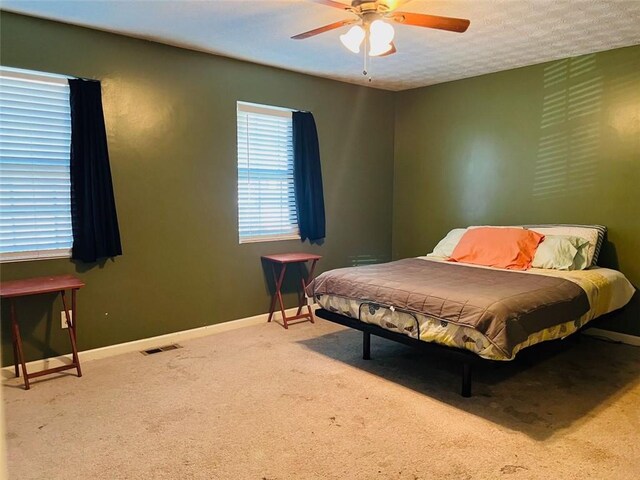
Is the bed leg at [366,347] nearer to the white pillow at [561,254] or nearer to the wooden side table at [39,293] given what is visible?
the white pillow at [561,254]

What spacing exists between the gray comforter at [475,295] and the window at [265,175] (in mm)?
1106

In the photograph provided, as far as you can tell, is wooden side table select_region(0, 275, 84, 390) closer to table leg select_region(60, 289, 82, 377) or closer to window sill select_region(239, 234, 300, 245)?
table leg select_region(60, 289, 82, 377)

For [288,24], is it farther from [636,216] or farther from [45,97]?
[636,216]

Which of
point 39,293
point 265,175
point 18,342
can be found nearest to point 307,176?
point 265,175

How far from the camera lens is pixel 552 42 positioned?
3582 mm

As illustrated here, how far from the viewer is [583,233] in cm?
377

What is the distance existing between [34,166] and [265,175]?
1908 millimetres

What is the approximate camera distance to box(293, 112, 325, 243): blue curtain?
179 inches

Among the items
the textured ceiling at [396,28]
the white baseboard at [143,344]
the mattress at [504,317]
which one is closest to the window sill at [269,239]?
the white baseboard at [143,344]

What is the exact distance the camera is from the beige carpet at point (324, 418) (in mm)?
2148

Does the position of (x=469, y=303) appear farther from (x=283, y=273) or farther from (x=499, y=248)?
(x=283, y=273)

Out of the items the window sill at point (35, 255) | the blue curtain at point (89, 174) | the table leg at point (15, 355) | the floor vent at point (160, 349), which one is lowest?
the floor vent at point (160, 349)

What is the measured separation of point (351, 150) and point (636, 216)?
8.74 feet

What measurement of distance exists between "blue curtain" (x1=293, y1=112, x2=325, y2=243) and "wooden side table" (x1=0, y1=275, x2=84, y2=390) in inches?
83.7
